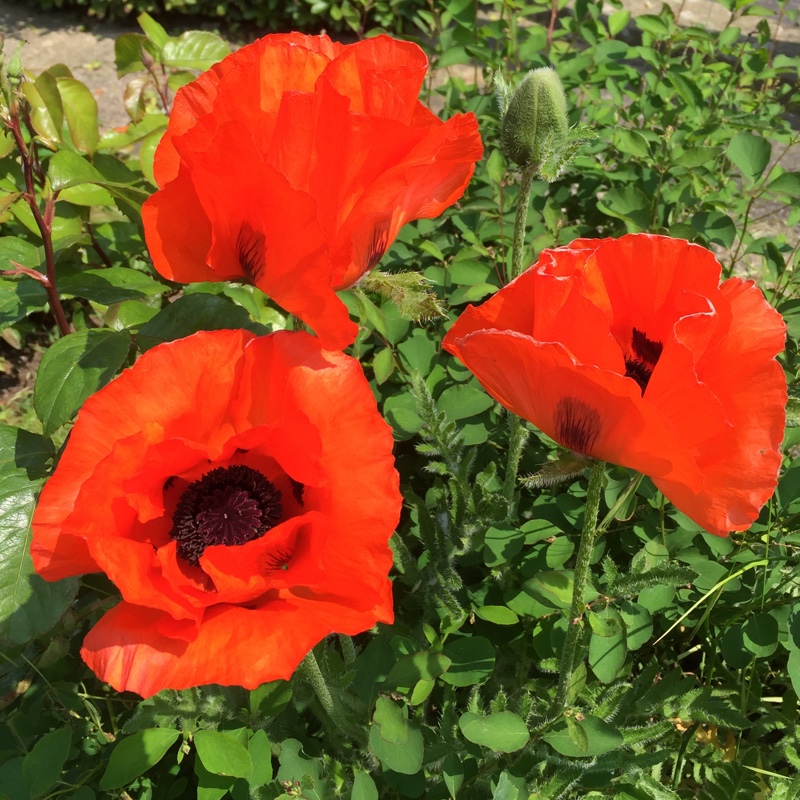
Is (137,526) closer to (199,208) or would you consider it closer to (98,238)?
(199,208)

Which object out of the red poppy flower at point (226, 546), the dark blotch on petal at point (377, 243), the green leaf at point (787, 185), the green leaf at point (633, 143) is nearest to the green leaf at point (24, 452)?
the red poppy flower at point (226, 546)

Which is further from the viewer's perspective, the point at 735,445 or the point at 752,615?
the point at 752,615

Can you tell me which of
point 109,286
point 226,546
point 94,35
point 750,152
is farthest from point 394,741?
point 94,35

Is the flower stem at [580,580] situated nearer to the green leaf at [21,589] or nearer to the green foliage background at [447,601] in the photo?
the green foliage background at [447,601]

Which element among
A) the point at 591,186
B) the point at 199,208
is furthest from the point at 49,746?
the point at 591,186

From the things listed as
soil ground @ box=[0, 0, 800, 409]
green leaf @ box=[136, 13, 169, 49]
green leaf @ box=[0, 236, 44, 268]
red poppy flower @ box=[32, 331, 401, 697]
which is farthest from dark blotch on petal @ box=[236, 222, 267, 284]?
soil ground @ box=[0, 0, 800, 409]

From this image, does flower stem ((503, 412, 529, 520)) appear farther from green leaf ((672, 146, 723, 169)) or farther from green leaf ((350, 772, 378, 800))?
green leaf ((672, 146, 723, 169))
